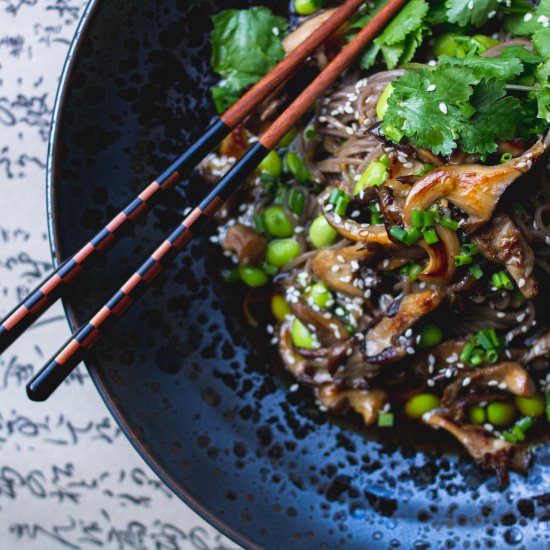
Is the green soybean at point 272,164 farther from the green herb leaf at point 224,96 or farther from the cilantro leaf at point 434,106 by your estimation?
the cilantro leaf at point 434,106

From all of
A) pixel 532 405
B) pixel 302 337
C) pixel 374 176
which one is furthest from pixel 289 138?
pixel 532 405

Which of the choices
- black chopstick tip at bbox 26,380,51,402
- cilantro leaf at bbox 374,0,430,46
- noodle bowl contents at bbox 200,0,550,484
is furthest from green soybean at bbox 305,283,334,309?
black chopstick tip at bbox 26,380,51,402

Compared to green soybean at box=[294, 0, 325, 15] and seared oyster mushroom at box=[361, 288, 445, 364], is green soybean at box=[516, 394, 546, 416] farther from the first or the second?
green soybean at box=[294, 0, 325, 15]

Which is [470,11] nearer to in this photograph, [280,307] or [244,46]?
[244,46]

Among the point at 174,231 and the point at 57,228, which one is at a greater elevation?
the point at 57,228


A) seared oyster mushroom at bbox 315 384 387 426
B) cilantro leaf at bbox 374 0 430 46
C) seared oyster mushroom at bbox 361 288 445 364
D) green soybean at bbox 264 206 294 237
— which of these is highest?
cilantro leaf at bbox 374 0 430 46

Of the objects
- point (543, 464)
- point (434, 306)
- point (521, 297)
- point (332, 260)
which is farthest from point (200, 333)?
point (543, 464)

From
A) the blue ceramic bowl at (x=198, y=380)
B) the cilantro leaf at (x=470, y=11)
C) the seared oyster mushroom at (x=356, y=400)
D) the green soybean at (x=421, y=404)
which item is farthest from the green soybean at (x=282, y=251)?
the cilantro leaf at (x=470, y=11)

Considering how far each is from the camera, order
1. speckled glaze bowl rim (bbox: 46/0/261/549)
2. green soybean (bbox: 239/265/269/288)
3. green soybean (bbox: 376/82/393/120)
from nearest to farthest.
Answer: green soybean (bbox: 376/82/393/120) < speckled glaze bowl rim (bbox: 46/0/261/549) < green soybean (bbox: 239/265/269/288)
